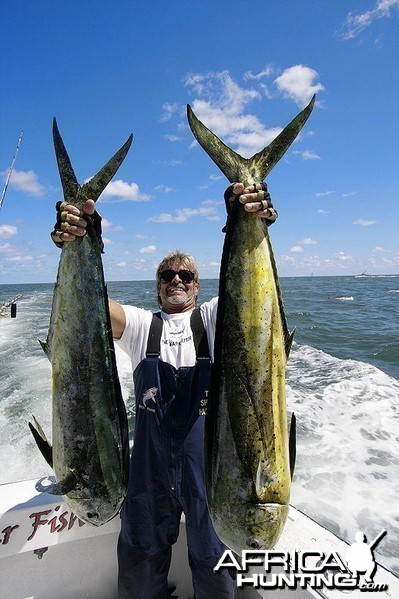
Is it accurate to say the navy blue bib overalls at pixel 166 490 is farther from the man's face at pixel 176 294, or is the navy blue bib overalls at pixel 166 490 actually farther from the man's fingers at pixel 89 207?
the man's fingers at pixel 89 207

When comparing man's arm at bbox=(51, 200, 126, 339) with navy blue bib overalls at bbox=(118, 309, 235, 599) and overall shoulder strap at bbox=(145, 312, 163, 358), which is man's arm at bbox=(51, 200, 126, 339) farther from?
navy blue bib overalls at bbox=(118, 309, 235, 599)

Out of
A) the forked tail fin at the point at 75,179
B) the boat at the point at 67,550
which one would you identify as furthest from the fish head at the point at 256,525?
the forked tail fin at the point at 75,179

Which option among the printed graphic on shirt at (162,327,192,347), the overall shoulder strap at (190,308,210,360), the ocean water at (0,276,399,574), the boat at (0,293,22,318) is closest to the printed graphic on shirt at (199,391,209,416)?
the overall shoulder strap at (190,308,210,360)

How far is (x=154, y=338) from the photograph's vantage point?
8.25ft

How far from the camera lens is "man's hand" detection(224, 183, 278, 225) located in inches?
80.2

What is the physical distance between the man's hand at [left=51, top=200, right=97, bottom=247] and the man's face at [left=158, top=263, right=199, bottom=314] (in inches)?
31.1

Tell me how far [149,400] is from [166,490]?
535 millimetres

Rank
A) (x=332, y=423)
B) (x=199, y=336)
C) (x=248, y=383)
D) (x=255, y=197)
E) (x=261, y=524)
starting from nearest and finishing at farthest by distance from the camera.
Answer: (x=261, y=524), (x=248, y=383), (x=255, y=197), (x=199, y=336), (x=332, y=423)

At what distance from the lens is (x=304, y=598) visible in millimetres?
2229

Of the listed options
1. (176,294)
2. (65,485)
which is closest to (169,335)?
(176,294)

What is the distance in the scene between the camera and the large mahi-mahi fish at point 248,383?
1.86 meters

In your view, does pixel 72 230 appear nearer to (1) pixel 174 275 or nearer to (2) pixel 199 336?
(1) pixel 174 275

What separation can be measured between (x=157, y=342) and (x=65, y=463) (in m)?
0.86

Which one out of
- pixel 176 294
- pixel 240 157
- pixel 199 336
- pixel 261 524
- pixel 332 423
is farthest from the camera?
pixel 332 423
